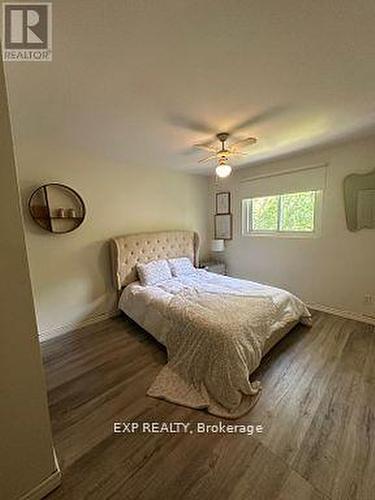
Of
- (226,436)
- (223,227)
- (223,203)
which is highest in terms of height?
(223,203)

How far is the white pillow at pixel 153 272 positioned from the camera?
3188 millimetres

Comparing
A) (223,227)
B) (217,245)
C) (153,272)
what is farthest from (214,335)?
(223,227)

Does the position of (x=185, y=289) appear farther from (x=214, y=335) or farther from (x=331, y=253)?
(x=331, y=253)

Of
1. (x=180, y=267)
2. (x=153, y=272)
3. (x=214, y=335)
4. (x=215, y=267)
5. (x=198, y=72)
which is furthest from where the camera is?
(x=215, y=267)

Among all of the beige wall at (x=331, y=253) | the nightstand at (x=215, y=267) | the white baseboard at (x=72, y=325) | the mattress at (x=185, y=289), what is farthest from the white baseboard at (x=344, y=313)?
the white baseboard at (x=72, y=325)

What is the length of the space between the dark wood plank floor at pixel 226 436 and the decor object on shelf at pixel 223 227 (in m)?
2.55

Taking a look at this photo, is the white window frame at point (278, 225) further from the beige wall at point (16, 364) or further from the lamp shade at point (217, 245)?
the beige wall at point (16, 364)

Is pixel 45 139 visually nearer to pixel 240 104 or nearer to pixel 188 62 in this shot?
pixel 188 62

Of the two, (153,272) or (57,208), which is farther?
(153,272)

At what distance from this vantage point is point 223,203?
4527mm

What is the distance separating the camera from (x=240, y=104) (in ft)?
6.03

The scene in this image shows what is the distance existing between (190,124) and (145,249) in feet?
6.43

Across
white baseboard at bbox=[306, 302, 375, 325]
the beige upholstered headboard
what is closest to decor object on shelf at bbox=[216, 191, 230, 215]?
the beige upholstered headboard

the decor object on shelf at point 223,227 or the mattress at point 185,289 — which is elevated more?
the decor object on shelf at point 223,227
